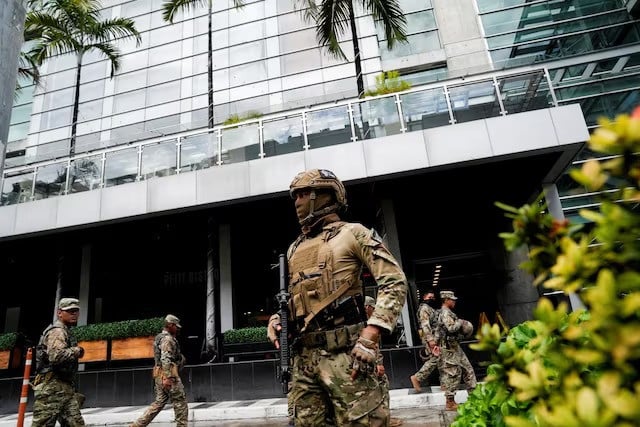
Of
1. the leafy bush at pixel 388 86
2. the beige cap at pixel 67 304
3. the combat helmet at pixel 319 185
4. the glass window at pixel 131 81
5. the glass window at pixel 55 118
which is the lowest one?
the beige cap at pixel 67 304

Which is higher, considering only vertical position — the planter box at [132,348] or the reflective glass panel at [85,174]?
the reflective glass panel at [85,174]

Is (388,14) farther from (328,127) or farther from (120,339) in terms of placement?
(120,339)

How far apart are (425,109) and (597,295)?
8.71 metres

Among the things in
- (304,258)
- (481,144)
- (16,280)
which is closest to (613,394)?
(304,258)

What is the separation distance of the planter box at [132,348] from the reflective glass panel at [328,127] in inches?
225

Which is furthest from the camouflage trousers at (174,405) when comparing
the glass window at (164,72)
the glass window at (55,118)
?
the glass window at (55,118)

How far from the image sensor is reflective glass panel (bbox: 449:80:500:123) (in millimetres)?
8375

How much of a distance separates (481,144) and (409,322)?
13.4 feet

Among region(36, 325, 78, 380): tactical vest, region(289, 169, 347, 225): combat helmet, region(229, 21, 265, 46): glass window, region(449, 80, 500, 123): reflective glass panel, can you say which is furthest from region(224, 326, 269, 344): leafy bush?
region(229, 21, 265, 46): glass window

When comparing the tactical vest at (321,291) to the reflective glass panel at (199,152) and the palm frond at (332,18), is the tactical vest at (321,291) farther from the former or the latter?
the palm frond at (332,18)

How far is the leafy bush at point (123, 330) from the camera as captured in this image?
8.77 meters

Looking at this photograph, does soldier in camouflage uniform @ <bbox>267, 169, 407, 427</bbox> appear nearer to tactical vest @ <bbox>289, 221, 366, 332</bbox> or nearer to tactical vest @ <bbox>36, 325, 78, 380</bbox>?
tactical vest @ <bbox>289, 221, 366, 332</bbox>

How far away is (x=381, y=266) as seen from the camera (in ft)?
7.43

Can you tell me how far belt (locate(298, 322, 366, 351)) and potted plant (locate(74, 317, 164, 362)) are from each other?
24.4 feet
